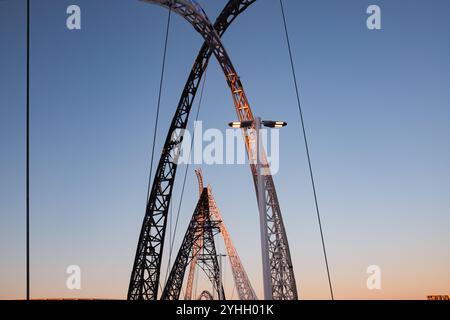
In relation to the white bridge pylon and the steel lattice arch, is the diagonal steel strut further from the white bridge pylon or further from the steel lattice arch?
the white bridge pylon

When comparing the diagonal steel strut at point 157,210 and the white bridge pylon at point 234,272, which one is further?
the white bridge pylon at point 234,272

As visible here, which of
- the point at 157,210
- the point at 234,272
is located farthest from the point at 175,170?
the point at 234,272

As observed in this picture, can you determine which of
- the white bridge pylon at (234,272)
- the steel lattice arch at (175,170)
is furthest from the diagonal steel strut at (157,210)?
the white bridge pylon at (234,272)

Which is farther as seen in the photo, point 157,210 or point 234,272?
point 234,272

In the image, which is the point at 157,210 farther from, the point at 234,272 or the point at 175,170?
the point at 234,272

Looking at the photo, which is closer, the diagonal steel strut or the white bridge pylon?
the diagonal steel strut

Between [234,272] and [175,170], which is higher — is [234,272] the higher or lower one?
the lower one

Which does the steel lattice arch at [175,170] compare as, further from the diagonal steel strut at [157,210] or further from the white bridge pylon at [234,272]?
the white bridge pylon at [234,272]

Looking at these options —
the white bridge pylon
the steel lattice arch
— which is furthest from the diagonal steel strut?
the white bridge pylon

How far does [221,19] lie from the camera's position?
2947 cm

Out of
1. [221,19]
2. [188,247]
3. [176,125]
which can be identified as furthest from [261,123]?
[188,247]
